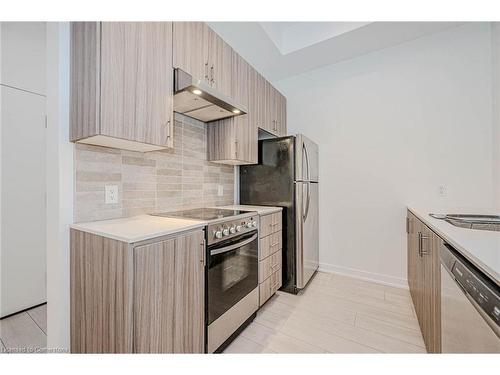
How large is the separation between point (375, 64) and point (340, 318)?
273 cm

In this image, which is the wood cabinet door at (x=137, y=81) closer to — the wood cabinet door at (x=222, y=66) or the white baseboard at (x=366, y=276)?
the wood cabinet door at (x=222, y=66)

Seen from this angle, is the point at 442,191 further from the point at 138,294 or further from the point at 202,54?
the point at 138,294

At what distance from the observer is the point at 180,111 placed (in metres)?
1.90

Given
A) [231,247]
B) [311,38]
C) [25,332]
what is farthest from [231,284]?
[311,38]

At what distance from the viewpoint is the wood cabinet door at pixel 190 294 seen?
3.74ft

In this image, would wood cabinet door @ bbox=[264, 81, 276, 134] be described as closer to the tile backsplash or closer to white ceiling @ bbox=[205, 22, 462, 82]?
white ceiling @ bbox=[205, 22, 462, 82]

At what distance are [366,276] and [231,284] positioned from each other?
190cm

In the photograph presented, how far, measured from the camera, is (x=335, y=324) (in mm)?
1759

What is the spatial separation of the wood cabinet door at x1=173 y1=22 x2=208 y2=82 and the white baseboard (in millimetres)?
2580

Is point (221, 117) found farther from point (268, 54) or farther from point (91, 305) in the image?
point (91, 305)

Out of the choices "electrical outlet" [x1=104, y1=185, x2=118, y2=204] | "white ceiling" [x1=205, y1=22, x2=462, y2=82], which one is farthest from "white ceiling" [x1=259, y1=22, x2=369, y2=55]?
"electrical outlet" [x1=104, y1=185, x2=118, y2=204]

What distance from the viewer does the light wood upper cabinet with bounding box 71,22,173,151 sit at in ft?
3.65
